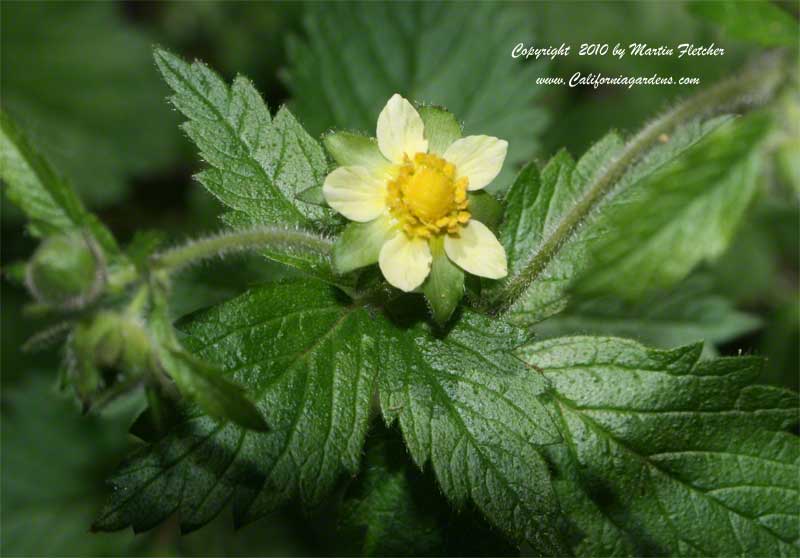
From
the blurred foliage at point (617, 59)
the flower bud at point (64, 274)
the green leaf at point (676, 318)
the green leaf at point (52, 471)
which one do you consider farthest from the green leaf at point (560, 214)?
the green leaf at point (52, 471)

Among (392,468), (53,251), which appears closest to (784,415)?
(392,468)

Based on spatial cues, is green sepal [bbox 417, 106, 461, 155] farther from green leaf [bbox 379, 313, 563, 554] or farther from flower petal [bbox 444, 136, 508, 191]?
green leaf [bbox 379, 313, 563, 554]

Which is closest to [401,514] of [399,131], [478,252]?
[478,252]

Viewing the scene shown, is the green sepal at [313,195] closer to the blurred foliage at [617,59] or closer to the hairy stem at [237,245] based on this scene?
the hairy stem at [237,245]

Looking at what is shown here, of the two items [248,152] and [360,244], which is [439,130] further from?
[248,152]

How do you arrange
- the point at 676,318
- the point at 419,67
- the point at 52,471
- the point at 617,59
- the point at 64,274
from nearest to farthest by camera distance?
the point at 64,274 < the point at 419,67 < the point at 676,318 < the point at 52,471 < the point at 617,59

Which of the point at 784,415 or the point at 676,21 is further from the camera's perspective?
the point at 676,21

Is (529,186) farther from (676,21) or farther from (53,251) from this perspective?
(676,21)
